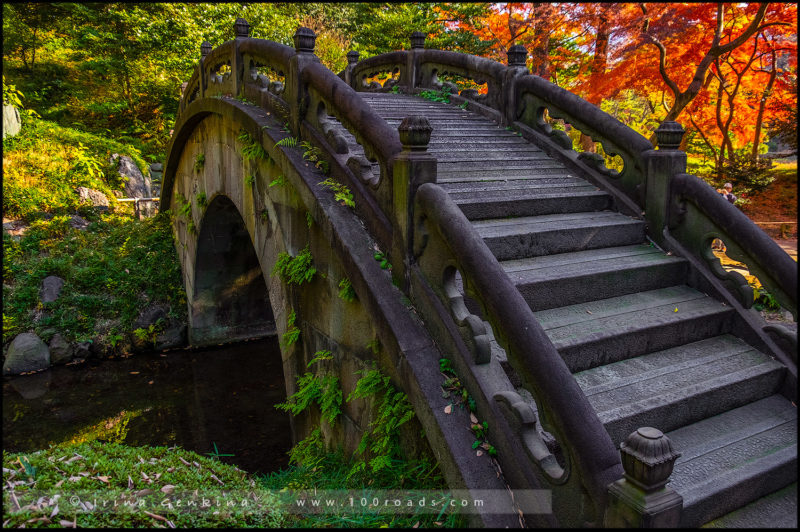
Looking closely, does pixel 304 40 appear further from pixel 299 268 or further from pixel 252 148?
pixel 299 268

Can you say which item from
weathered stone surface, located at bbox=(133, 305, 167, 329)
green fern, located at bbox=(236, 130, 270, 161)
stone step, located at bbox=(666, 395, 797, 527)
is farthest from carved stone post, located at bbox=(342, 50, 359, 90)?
stone step, located at bbox=(666, 395, 797, 527)

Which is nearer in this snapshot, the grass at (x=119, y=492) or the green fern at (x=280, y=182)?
the grass at (x=119, y=492)

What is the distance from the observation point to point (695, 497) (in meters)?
3.08

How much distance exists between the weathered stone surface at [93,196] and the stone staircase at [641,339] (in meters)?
13.8

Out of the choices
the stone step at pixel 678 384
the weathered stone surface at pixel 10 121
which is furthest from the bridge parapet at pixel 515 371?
the weathered stone surface at pixel 10 121

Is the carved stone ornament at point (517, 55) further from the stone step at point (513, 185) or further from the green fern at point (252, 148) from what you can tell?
the green fern at point (252, 148)

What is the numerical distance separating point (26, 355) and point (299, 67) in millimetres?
9858

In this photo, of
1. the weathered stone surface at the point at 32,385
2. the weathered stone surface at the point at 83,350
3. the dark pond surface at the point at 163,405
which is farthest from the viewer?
the weathered stone surface at the point at 83,350

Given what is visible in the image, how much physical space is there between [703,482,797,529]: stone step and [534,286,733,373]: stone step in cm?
128

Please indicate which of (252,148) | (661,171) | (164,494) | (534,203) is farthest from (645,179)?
(164,494)

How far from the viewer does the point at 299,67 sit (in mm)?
5773

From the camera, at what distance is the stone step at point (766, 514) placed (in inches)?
122

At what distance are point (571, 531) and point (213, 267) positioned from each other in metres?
11.6

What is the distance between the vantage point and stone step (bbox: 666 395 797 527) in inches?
124
